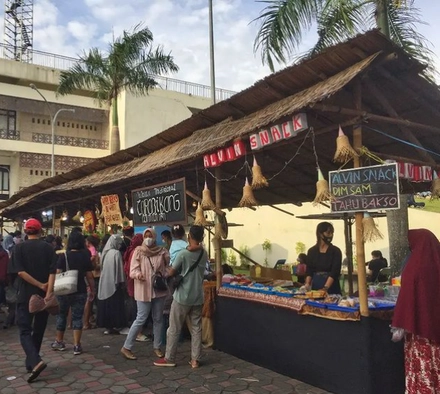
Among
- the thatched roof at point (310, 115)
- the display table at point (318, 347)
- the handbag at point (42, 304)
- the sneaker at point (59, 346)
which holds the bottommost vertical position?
the sneaker at point (59, 346)

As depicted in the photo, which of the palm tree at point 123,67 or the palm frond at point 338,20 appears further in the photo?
the palm tree at point 123,67

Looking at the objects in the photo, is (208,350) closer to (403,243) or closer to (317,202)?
(317,202)

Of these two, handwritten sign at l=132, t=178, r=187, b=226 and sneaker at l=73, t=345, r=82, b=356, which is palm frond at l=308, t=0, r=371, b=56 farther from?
sneaker at l=73, t=345, r=82, b=356

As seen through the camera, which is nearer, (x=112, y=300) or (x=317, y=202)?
(x=317, y=202)

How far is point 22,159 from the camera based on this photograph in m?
27.4

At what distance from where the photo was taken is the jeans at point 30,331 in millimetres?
5262

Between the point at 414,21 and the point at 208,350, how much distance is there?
327 inches

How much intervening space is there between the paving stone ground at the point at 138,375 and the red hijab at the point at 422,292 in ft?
4.60

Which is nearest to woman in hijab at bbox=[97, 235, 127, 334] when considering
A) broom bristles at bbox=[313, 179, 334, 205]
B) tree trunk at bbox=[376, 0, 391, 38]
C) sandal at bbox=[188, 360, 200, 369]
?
sandal at bbox=[188, 360, 200, 369]

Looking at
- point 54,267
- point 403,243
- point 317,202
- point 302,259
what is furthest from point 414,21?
point 54,267

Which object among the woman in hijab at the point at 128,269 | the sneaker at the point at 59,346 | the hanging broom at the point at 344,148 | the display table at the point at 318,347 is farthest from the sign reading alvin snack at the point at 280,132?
the sneaker at the point at 59,346

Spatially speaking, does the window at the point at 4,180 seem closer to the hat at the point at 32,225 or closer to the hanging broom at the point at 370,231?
the hat at the point at 32,225

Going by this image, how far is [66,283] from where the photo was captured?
234 inches

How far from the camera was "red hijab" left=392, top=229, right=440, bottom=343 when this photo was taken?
3.76m
